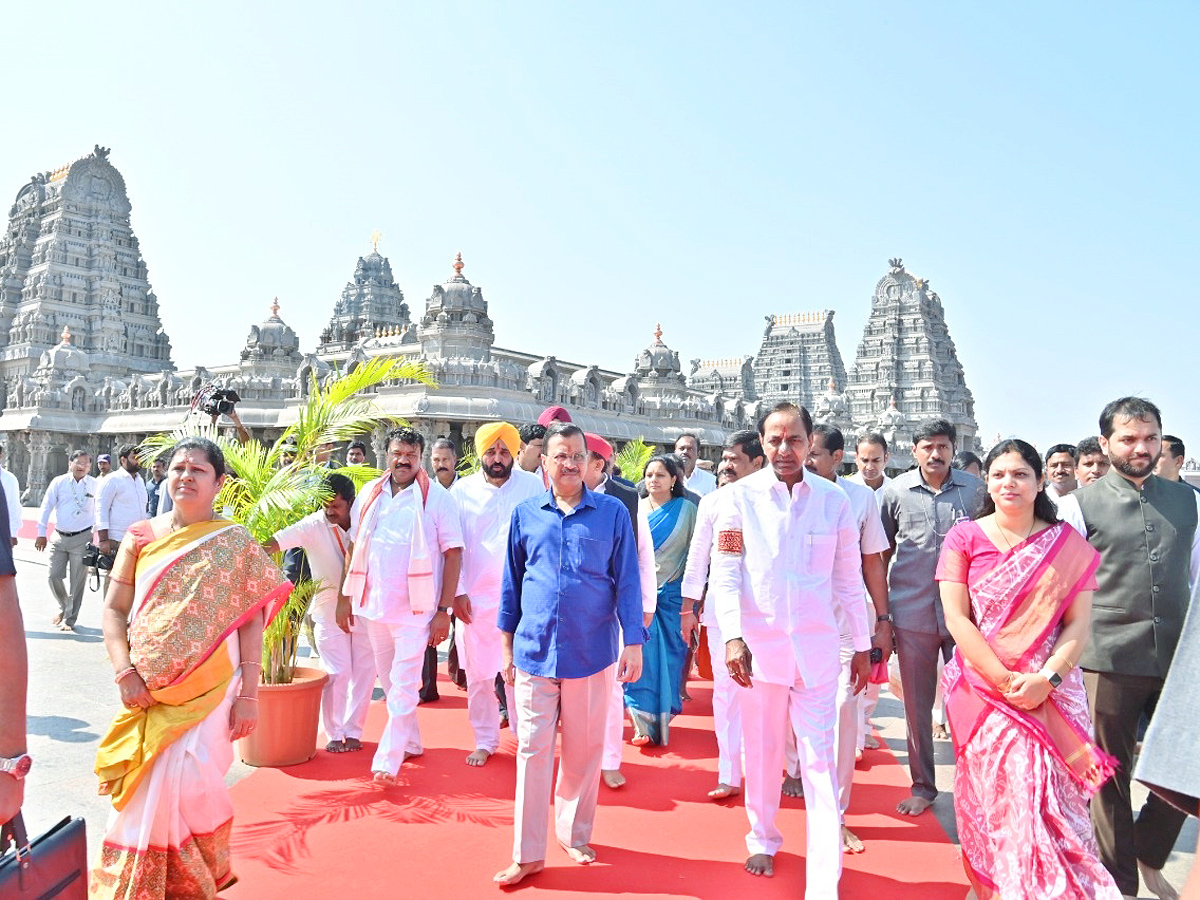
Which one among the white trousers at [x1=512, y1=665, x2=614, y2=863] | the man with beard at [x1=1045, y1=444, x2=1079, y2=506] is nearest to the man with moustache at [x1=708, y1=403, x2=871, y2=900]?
the white trousers at [x1=512, y1=665, x2=614, y2=863]

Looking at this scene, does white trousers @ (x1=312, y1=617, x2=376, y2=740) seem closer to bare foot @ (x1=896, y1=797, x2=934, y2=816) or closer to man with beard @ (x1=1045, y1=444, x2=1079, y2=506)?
bare foot @ (x1=896, y1=797, x2=934, y2=816)

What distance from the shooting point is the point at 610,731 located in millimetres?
4344

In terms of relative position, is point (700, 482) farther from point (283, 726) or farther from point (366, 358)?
point (366, 358)

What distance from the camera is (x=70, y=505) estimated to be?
26.0 ft

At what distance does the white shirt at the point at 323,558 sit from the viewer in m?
4.79

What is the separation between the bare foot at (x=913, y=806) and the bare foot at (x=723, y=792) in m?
0.83

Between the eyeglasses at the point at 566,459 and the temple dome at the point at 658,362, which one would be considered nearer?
the eyeglasses at the point at 566,459

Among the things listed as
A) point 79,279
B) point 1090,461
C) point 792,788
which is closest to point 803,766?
point 792,788

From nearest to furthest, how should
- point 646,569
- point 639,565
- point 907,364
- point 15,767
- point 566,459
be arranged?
point 15,767 < point 566,459 < point 639,565 < point 646,569 < point 907,364

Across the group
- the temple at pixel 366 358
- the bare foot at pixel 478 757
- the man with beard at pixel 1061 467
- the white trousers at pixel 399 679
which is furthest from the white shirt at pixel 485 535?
the temple at pixel 366 358

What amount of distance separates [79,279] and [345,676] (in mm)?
44871

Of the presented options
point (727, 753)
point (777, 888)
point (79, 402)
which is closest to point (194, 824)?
A: point (777, 888)

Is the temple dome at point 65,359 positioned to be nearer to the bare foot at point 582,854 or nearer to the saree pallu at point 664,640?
the saree pallu at point 664,640

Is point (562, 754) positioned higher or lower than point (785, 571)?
lower
